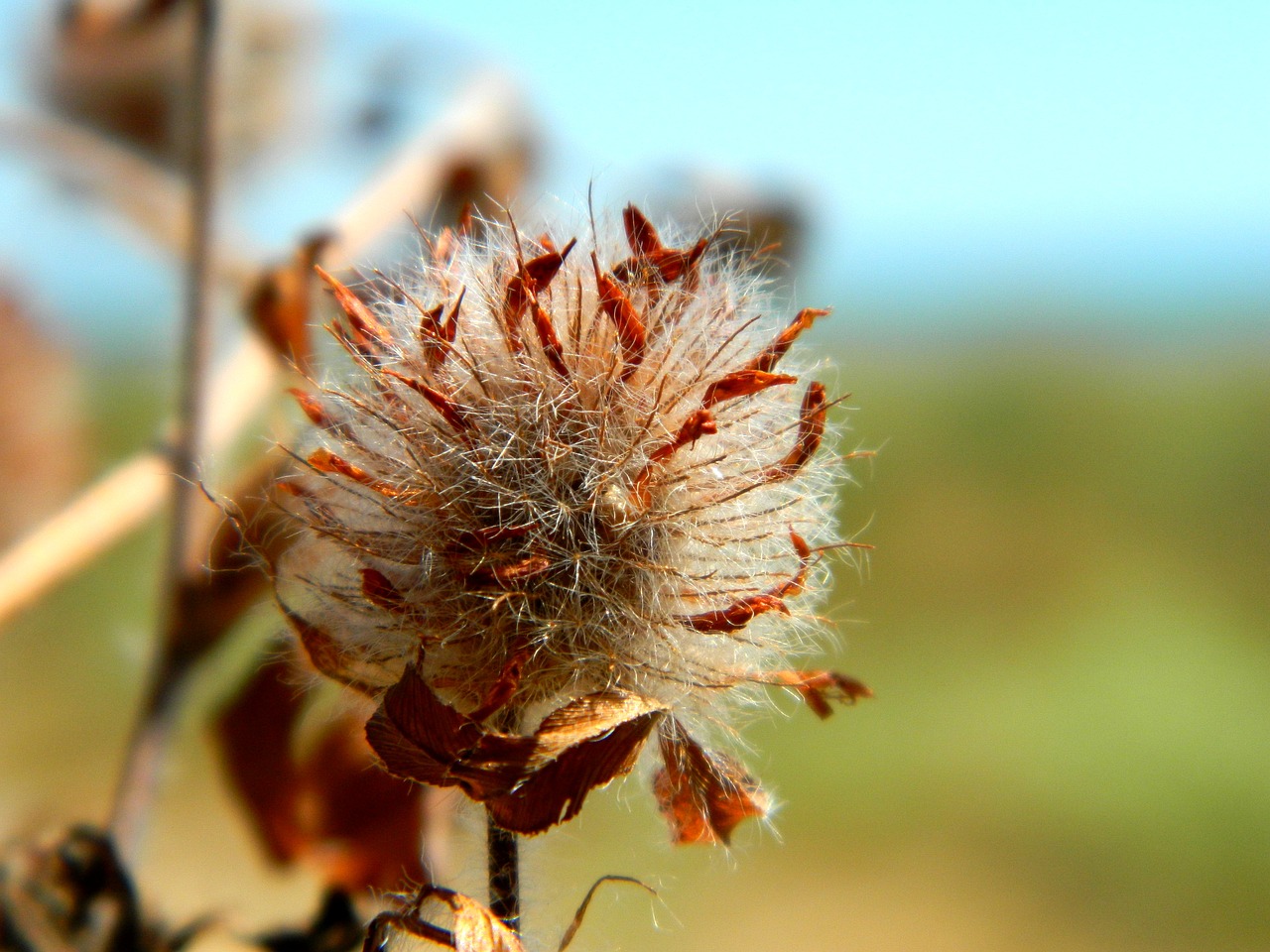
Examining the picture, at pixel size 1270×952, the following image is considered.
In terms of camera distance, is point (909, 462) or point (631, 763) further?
point (909, 462)

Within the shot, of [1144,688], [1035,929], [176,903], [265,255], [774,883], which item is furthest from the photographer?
[1144,688]

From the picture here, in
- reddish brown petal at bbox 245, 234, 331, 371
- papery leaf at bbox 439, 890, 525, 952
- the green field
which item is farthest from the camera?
the green field

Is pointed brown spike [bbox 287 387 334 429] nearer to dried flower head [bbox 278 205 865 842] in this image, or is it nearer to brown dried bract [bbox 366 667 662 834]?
dried flower head [bbox 278 205 865 842]

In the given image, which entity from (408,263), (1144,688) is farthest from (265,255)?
(1144,688)

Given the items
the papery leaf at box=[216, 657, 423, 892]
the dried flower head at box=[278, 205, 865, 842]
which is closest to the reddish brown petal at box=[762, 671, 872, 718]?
the dried flower head at box=[278, 205, 865, 842]

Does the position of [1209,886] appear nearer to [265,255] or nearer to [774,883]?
[774,883]

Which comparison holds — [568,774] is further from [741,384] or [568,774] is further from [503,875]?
[741,384]
